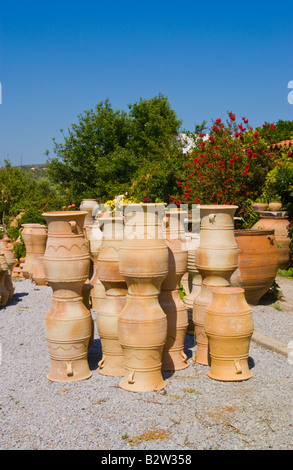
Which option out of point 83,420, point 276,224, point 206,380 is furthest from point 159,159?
point 83,420

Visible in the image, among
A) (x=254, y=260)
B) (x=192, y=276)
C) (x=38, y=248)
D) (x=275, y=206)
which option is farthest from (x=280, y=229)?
(x=38, y=248)

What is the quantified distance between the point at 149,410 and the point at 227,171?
22.7ft

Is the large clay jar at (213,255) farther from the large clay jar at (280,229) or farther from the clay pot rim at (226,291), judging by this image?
the large clay jar at (280,229)

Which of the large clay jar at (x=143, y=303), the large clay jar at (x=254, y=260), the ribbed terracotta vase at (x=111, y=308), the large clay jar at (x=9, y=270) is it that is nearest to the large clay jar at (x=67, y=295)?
the ribbed terracotta vase at (x=111, y=308)

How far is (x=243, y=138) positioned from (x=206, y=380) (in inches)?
309

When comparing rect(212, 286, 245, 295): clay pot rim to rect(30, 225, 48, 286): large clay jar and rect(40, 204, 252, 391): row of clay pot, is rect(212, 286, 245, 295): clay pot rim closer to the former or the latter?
rect(40, 204, 252, 391): row of clay pot

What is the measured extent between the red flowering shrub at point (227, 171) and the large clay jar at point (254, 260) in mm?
3203

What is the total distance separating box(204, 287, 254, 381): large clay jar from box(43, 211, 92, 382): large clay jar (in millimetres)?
1159

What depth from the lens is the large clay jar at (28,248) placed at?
33.8 ft

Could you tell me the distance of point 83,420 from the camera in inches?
148

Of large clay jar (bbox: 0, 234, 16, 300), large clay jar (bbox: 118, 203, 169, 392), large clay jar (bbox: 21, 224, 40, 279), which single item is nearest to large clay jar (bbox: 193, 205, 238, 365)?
large clay jar (bbox: 118, 203, 169, 392)

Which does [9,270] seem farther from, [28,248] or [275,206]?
[275,206]

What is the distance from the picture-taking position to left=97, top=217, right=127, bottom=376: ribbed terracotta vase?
4664 millimetres

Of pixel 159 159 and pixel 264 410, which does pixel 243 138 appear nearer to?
pixel 159 159
